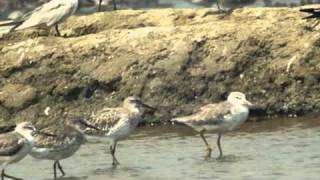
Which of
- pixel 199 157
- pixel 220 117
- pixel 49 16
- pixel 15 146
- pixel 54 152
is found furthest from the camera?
pixel 49 16

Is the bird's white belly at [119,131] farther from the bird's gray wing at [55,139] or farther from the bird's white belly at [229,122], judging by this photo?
the bird's white belly at [229,122]

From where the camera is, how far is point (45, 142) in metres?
12.4

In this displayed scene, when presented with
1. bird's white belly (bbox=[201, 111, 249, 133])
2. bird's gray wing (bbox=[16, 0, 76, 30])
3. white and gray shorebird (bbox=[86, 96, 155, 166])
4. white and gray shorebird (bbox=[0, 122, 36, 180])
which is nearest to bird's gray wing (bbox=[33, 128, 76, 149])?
white and gray shorebird (bbox=[0, 122, 36, 180])

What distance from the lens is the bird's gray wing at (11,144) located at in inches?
464

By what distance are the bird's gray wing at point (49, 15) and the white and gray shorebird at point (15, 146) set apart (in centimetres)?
460

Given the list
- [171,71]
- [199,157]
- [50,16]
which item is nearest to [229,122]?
[199,157]

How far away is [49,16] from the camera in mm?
16516

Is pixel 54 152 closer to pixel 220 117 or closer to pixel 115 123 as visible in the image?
pixel 115 123

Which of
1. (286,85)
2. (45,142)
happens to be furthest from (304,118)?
(45,142)

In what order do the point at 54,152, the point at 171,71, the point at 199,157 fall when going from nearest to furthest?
the point at 54,152 < the point at 199,157 < the point at 171,71

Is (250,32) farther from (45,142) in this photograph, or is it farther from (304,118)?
(45,142)

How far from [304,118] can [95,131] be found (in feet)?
11.0

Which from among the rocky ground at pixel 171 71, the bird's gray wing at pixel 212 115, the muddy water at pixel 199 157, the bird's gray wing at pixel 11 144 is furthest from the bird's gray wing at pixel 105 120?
the rocky ground at pixel 171 71

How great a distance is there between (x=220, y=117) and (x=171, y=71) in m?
2.41
